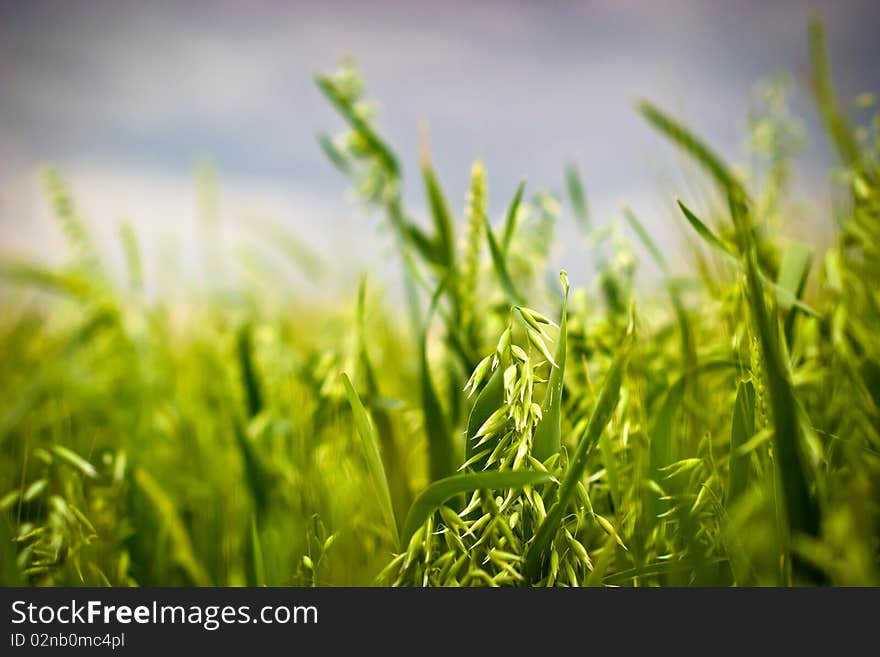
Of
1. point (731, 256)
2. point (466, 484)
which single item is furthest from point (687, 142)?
point (466, 484)

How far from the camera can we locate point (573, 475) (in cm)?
44

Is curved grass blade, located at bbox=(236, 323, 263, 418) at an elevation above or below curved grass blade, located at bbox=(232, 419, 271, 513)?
above

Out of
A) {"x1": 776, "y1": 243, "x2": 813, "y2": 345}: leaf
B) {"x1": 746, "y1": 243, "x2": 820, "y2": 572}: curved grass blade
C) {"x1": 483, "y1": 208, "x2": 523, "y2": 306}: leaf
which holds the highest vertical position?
{"x1": 483, "y1": 208, "x2": 523, "y2": 306}: leaf

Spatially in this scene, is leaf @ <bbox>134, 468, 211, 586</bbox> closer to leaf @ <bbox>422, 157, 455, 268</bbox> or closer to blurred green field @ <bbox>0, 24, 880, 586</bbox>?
blurred green field @ <bbox>0, 24, 880, 586</bbox>

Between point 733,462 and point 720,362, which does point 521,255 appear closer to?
point 720,362

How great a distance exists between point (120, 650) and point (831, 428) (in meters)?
0.78

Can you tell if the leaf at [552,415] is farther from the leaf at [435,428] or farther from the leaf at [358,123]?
the leaf at [358,123]

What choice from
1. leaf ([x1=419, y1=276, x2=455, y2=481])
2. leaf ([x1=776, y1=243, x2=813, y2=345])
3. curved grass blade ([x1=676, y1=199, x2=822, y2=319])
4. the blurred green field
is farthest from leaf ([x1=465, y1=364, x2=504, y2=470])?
leaf ([x1=776, y1=243, x2=813, y2=345])

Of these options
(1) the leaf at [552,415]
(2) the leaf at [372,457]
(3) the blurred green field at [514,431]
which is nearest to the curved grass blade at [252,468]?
(3) the blurred green field at [514,431]

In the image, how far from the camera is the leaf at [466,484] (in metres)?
0.40

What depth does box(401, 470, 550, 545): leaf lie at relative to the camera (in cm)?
40

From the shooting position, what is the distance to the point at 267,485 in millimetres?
846

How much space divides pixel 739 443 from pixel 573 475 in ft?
0.63

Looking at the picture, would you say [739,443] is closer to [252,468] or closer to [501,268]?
[501,268]
